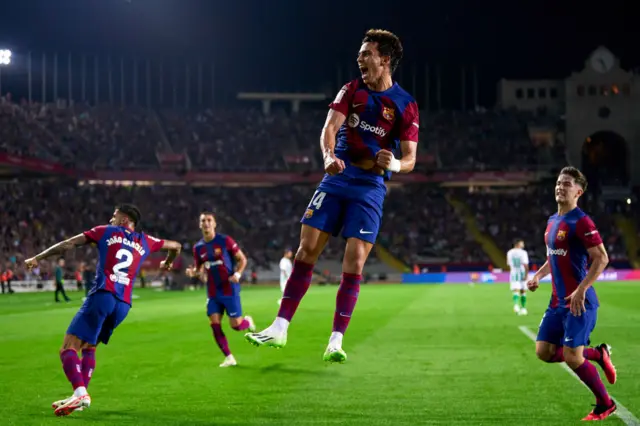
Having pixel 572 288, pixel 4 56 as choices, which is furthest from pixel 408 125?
pixel 4 56

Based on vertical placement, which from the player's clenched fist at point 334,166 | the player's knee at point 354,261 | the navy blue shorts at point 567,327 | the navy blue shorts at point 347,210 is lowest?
the navy blue shorts at point 567,327

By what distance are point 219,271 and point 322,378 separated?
366 cm

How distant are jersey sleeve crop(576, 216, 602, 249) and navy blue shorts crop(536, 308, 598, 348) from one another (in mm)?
752

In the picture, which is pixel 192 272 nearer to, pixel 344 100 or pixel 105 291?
pixel 105 291

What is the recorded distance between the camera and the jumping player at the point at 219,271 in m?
16.2

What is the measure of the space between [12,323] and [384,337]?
11.9 meters

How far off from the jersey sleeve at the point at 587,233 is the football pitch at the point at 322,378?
1.92m

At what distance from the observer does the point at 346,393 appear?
468 inches

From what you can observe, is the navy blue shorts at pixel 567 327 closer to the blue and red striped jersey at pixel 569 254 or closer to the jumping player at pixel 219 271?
the blue and red striped jersey at pixel 569 254

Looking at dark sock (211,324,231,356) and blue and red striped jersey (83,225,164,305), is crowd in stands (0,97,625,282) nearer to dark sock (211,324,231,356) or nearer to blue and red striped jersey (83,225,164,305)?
dark sock (211,324,231,356)

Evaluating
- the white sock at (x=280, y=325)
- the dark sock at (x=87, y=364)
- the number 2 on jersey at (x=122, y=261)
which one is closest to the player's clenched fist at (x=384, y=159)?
the white sock at (x=280, y=325)

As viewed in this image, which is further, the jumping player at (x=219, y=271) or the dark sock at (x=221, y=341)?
the jumping player at (x=219, y=271)

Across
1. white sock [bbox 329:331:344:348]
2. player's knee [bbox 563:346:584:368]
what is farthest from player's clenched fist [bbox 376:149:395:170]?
player's knee [bbox 563:346:584:368]

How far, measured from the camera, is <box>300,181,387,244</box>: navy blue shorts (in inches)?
283
